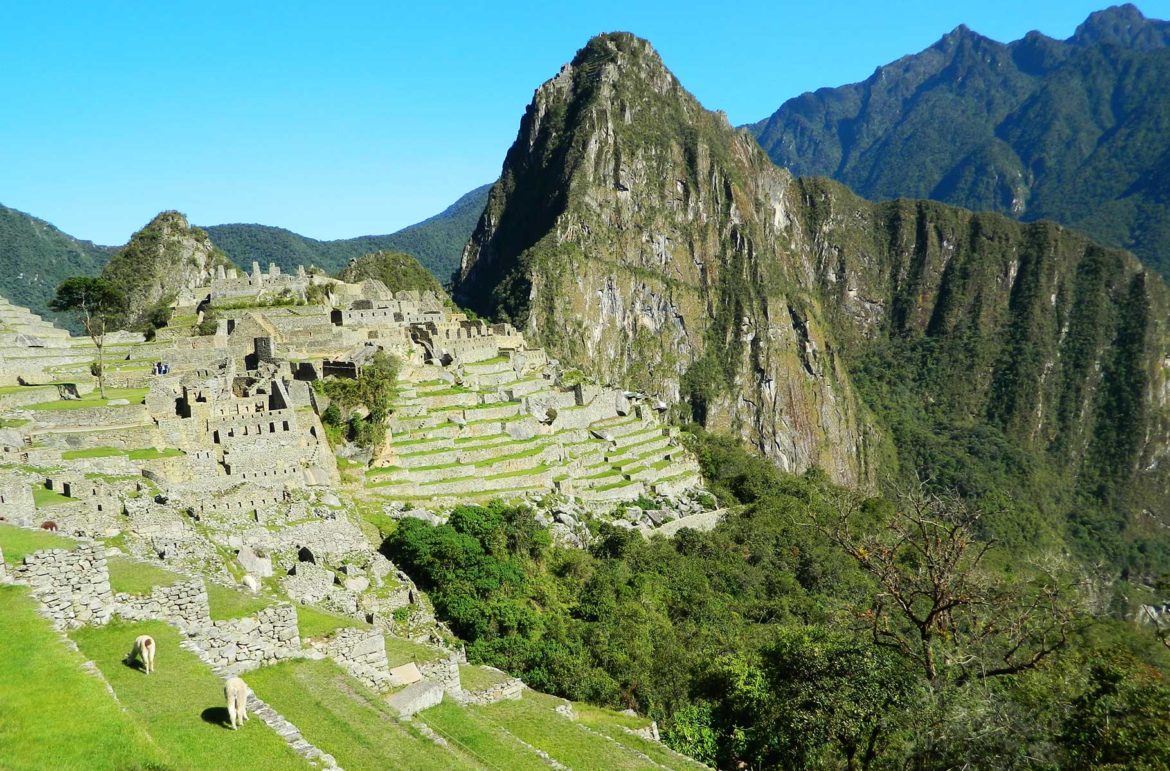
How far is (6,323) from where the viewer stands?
37.2 metres

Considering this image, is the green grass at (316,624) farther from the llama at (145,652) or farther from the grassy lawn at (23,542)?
the grassy lawn at (23,542)

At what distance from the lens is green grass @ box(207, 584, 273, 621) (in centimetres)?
1088

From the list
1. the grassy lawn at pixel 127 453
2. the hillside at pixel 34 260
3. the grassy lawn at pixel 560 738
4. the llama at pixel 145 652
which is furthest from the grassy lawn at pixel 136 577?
the hillside at pixel 34 260

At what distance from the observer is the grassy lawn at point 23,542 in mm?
10406

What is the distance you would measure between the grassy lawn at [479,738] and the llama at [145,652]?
4.13m

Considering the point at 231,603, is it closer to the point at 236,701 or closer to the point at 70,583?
the point at 70,583

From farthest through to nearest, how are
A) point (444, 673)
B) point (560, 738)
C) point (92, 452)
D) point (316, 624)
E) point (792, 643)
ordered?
1. point (92, 452)
2. point (792, 643)
3. point (560, 738)
4. point (444, 673)
5. point (316, 624)

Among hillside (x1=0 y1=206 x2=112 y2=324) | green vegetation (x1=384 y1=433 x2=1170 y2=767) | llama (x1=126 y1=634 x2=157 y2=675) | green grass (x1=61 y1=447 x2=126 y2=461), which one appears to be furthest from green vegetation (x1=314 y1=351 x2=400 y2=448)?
hillside (x1=0 y1=206 x2=112 y2=324)

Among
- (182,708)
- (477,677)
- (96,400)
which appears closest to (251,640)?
(182,708)

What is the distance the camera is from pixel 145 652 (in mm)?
9031

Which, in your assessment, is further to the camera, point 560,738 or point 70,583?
point 560,738

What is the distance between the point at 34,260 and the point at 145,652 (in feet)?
415

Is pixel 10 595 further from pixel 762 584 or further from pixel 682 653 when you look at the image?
pixel 762 584

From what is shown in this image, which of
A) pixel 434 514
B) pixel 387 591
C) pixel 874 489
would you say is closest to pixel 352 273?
pixel 434 514
